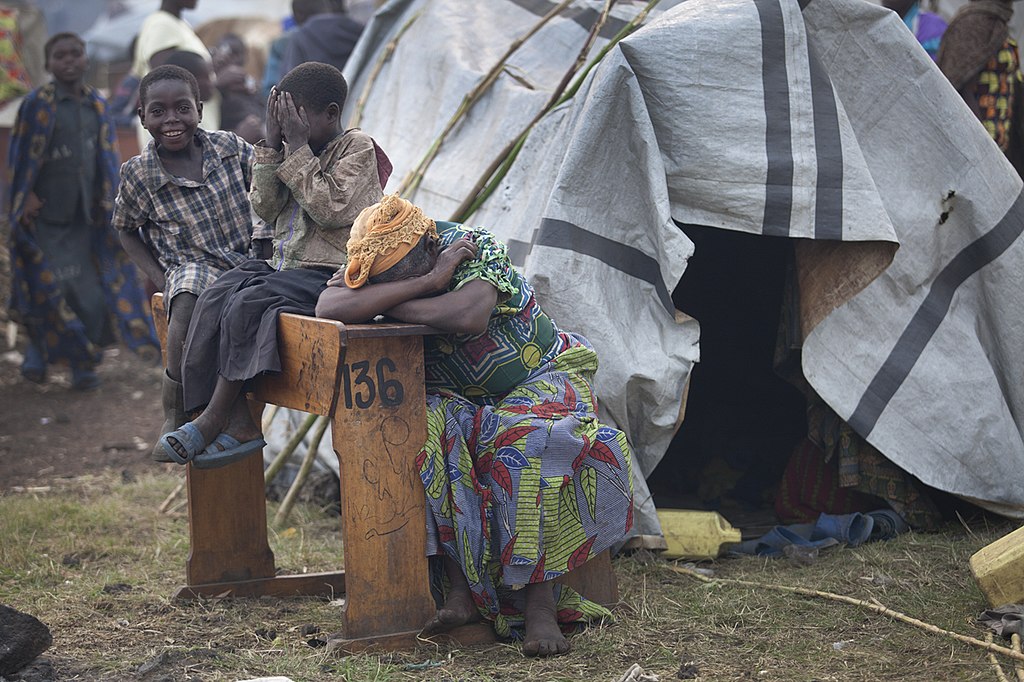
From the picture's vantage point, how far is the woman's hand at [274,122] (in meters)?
3.43

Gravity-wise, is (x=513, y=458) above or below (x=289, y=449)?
above

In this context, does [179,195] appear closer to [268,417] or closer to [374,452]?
[374,452]

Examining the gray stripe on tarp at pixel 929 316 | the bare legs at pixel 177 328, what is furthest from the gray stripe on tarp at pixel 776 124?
the bare legs at pixel 177 328

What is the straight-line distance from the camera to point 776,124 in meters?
3.89

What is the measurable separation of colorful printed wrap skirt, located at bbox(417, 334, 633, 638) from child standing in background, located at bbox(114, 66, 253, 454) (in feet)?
3.53

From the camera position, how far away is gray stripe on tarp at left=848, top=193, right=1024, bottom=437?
3.99 metres

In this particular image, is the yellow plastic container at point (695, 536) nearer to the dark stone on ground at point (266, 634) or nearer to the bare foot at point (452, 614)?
the bare foot at point (452, 614)

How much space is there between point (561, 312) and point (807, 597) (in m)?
1.21

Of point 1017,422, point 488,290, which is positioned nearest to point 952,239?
point 1017,422

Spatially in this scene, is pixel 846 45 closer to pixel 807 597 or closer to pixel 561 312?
pixel 561 312

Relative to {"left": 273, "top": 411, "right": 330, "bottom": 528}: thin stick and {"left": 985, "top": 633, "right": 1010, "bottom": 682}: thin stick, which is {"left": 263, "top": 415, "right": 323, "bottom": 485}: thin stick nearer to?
{"left": 273, "top": 411, "right": 330, "bottom": 528}: thin stick

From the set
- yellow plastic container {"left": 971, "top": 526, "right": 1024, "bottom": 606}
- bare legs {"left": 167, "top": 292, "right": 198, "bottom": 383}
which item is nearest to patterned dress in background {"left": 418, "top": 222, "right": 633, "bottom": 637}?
bare legs {"left": 167, "top": 292, "right": 198, "bottom": 383}

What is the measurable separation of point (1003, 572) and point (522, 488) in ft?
4.45

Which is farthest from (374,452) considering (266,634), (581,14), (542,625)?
(581,14)
